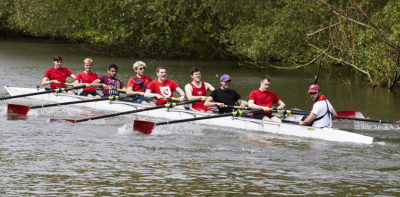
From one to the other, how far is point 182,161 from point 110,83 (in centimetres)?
742

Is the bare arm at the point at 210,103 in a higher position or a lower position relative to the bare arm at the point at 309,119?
higher

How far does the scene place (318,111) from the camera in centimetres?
1415

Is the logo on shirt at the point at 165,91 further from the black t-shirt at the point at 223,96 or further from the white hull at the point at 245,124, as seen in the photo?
the black t-shirt at the point at 223,96

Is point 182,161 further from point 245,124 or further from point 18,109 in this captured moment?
point 18,109

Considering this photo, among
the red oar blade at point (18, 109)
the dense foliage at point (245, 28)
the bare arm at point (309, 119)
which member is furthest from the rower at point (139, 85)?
the dense foliage at point (245, 28)

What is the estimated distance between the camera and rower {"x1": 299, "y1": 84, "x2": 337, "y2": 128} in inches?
554

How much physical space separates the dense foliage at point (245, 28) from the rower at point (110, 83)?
6.67m

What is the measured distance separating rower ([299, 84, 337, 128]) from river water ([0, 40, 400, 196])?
43 centimetres

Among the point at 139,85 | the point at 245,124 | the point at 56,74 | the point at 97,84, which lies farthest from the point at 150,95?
the point at 56,74

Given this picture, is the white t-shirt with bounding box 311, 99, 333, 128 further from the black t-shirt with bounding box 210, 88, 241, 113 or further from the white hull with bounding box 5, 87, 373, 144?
the black t-shirt with bounding box 210, 88, 241, 113

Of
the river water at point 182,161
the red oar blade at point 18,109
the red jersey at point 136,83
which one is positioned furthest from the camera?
the red jersey at point 136,83

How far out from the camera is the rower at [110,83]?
18969mm

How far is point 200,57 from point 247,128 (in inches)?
885

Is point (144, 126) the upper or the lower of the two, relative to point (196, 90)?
lower
